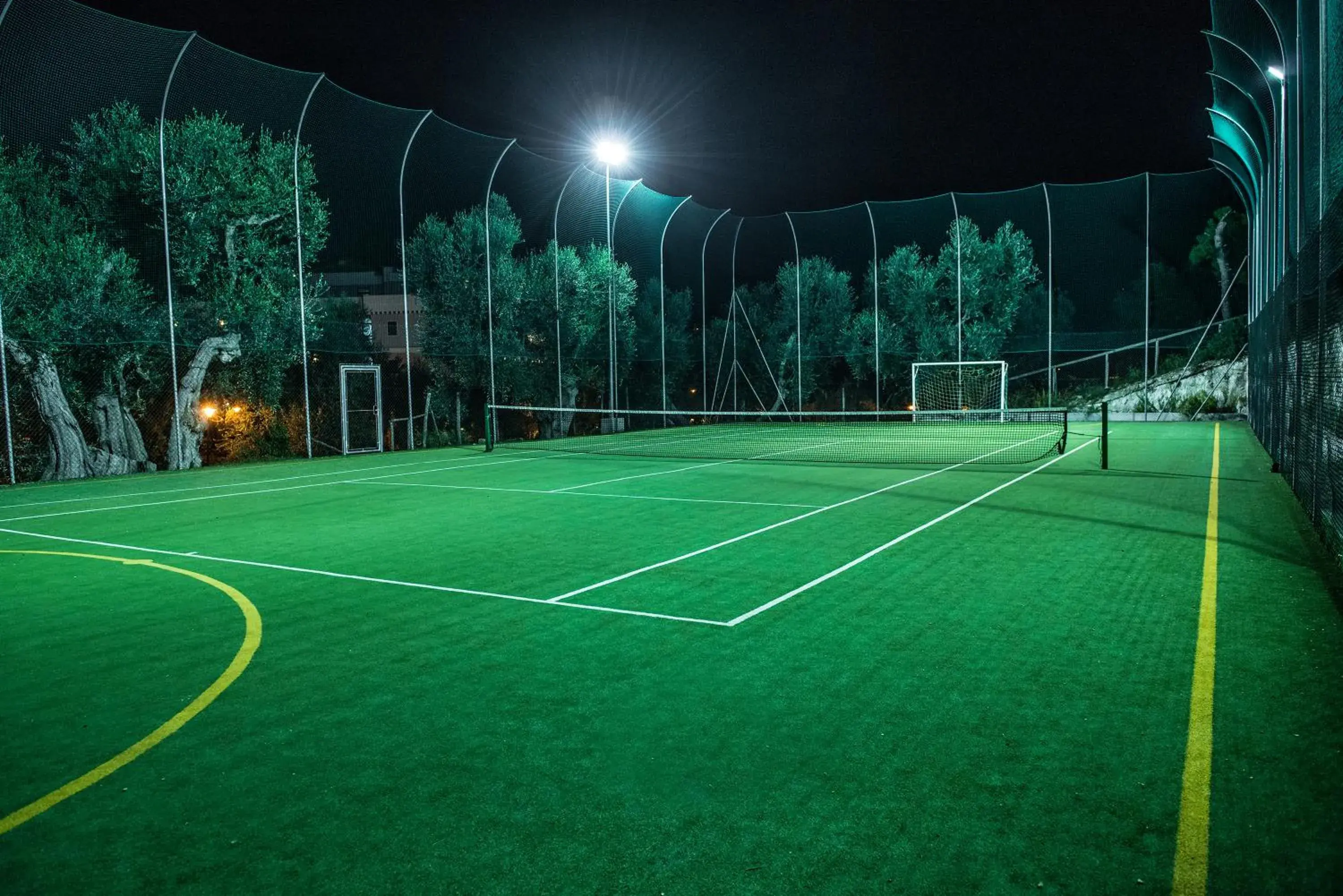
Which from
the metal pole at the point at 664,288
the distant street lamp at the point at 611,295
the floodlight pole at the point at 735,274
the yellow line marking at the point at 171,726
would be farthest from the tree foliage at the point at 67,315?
the floodlight pole at the point at 735,274

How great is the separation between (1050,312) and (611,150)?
16467 millimetres

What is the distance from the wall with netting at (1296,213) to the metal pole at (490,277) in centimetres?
1684

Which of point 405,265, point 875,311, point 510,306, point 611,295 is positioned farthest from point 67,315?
point 875,311

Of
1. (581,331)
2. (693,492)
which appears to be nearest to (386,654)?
(693,492)

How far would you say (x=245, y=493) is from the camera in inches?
542

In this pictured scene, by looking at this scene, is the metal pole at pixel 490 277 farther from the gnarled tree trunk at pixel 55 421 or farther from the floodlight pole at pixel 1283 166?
the floodlight pole at pixel 1283 166

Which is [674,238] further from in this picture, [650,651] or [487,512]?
[650,651]

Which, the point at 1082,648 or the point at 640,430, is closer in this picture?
the point at 1082,648

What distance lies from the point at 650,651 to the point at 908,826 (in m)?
2.30

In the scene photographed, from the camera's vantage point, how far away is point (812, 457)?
18.8 meters

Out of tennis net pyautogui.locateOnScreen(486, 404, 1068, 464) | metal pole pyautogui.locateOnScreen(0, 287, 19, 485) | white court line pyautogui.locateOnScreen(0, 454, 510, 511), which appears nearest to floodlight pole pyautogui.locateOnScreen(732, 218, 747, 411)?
tennis net pyautogui.locateOnScreen(486, 404, 1068, 464)

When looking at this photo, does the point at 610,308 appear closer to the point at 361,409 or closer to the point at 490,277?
the point at 490,277

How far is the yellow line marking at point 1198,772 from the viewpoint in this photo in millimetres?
2787

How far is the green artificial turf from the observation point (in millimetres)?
2943
